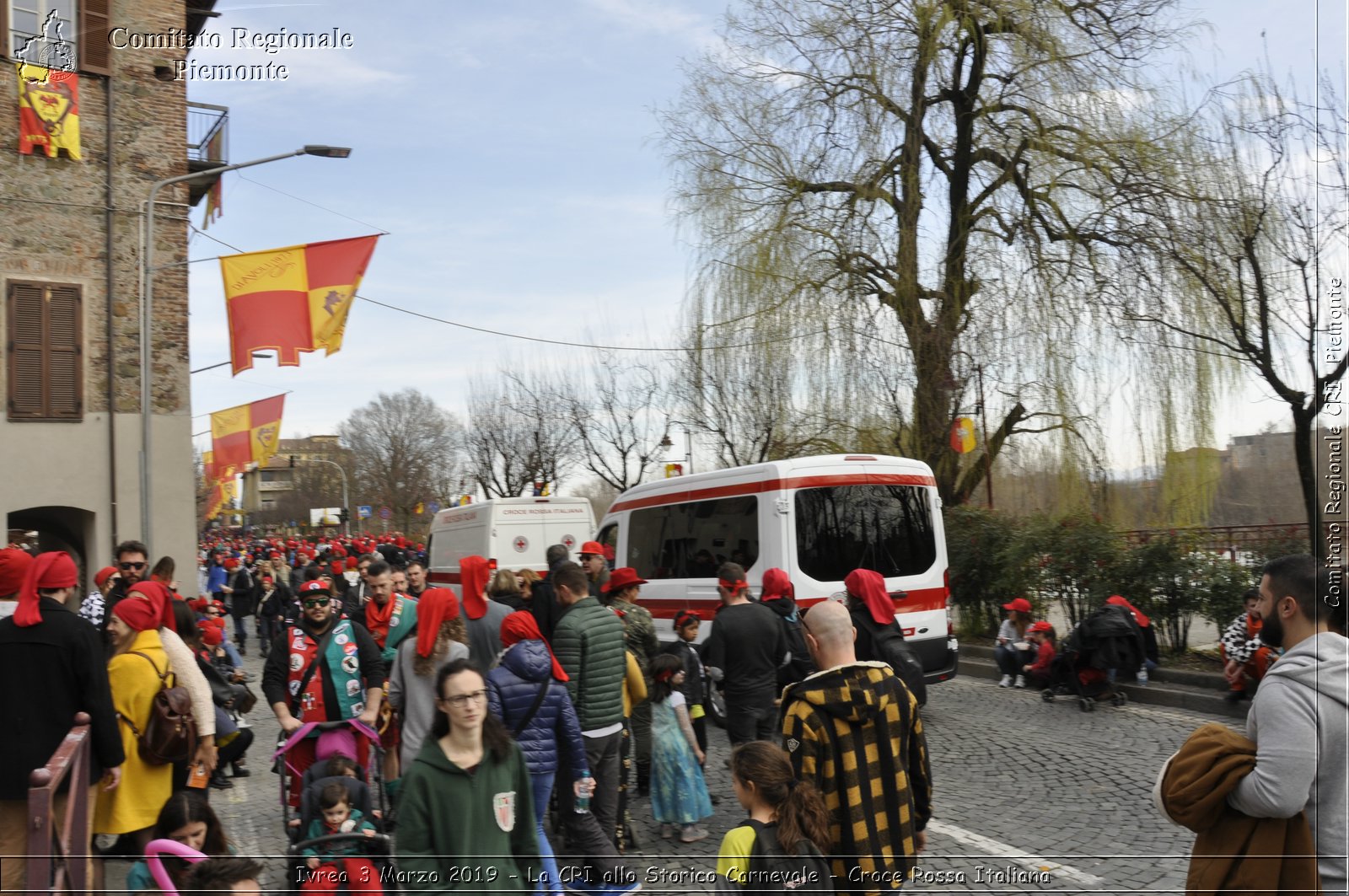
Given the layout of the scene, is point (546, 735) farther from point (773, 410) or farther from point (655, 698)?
point (773, 410)

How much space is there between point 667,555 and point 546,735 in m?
7.53

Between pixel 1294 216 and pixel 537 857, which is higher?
pixel 1294 216

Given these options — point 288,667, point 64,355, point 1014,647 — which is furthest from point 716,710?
point 64,355

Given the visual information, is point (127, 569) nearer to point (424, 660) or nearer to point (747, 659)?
point (424, 660)

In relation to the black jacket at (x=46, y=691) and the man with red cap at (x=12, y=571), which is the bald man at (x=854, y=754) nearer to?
the black jacket at (x=46, y=691)

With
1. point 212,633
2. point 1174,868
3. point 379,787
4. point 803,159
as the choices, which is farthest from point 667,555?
point 803,159

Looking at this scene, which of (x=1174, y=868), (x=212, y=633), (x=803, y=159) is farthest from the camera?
(x=803, y=159)

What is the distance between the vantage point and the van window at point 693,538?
11016mm

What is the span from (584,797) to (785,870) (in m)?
2.04

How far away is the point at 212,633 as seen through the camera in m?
9.71

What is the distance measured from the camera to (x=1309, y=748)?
2.90m

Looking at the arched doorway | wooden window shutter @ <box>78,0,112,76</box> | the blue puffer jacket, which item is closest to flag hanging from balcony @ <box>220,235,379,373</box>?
the arched doorway

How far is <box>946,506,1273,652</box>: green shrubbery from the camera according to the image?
11656mm

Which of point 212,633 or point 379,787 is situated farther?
point 212,633
